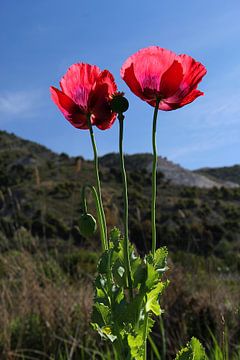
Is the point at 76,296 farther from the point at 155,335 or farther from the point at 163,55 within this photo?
the point at 163,55

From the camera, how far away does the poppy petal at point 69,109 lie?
1149mm

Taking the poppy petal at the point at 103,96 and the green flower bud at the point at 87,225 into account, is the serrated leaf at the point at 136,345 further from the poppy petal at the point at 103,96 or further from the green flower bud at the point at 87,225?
the poppy petal at the point at 103,96

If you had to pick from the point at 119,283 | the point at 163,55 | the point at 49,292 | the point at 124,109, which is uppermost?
the point at 163,55

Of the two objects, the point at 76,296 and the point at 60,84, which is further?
the point at 76,296

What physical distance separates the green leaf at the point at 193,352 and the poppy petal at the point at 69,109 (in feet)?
1.56

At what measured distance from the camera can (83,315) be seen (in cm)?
346

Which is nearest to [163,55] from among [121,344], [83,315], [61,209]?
[121,344]

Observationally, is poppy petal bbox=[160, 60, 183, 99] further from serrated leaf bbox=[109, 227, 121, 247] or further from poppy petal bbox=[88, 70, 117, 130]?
serrated leaf bbox=[109, 227, 121, 247]

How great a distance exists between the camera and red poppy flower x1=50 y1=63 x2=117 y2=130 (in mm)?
1115

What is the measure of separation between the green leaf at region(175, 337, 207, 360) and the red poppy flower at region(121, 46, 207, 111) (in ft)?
1.57

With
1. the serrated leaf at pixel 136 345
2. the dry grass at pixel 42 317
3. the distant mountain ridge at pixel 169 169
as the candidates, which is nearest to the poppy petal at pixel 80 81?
the serrated leaf at pixel 136 345

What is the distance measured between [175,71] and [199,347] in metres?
0.53

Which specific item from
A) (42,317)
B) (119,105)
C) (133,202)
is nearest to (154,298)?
(119,105)

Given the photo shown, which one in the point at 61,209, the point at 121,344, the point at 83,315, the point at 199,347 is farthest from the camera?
the point at 61,209
